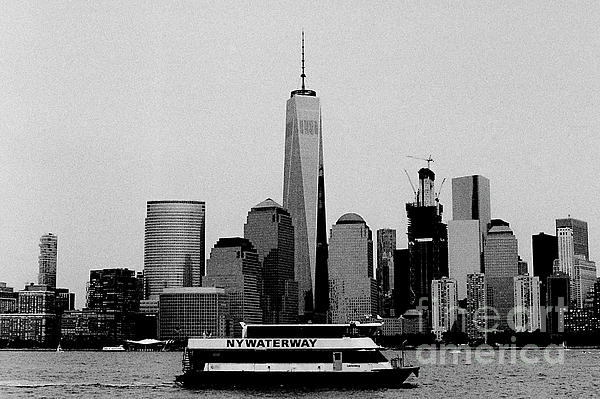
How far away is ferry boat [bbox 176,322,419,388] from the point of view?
85.1m

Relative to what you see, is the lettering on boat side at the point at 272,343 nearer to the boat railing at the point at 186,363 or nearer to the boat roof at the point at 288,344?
the boat roof at the point at 288,344

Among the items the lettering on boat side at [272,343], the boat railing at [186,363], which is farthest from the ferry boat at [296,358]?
the boat railing at [186,363]

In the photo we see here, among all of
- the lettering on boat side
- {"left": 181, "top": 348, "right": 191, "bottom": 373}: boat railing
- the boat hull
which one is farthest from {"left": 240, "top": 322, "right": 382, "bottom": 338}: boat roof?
{"left": 181, "top": 348, "right": 191, "bottom": 373}: boat railing

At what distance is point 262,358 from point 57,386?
1163 inches

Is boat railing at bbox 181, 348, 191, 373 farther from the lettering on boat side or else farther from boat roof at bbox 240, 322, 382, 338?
boat roof at bbox 240, 322, 382, 338

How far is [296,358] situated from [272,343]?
247 centimetres

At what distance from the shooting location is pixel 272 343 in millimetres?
85688

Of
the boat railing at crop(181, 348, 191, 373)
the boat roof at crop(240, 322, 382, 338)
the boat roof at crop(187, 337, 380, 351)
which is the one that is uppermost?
the boat roof at crop(240, 322, 382, 338)

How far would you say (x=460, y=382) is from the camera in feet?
371

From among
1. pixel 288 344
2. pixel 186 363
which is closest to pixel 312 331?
pixel 288 344

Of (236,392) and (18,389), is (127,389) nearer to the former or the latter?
(18,389)

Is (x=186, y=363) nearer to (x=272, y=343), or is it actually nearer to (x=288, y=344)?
(x=272, y=343)

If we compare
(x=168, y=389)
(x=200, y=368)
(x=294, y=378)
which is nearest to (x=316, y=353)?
(x=294, y=378)

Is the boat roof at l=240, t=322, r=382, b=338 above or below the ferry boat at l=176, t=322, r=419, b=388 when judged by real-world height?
above
